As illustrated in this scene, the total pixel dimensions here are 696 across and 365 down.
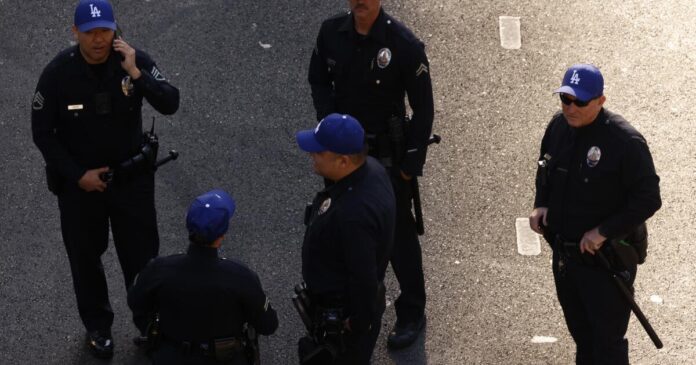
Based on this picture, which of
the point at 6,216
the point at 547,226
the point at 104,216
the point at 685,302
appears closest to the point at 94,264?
the point at 104,216

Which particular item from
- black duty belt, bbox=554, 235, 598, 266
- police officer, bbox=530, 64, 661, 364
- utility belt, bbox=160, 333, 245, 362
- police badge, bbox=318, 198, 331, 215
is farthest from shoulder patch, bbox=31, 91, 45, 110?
black duty belt, bbox=554, 235, 598, 266

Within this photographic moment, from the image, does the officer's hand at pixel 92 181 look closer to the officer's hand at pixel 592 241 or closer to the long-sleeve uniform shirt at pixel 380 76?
the long-sleeve uniform shirt at pixel 380 76

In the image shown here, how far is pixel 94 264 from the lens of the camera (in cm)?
720

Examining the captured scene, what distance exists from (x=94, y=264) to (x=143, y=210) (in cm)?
47

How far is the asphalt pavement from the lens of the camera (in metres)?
7.48

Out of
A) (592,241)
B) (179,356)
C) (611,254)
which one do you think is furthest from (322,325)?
(611,254)

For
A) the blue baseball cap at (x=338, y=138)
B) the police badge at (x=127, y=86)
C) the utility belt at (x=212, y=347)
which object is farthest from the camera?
the police badge at (x=127, y=86)

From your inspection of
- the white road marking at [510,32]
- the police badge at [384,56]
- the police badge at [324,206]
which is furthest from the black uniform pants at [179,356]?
the white road marking at [510,32]

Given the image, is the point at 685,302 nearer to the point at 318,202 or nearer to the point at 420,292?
the point at 420,292

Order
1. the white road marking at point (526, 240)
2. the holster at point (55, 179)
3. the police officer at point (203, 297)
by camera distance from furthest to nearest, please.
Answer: the white road marking at point (526, 240) → the holster at point (55, 179) → the police officer at point (203, 297)

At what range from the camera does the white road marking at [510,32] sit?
32.0ft

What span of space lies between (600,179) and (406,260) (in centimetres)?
155

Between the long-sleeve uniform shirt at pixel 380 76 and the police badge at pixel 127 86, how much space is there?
1178 millimetres

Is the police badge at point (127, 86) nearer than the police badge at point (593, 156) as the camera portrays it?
No
